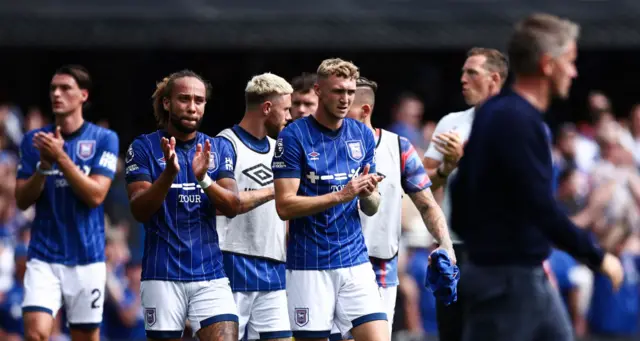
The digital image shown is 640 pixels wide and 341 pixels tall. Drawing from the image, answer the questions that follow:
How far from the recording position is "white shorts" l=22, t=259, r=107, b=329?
10.1m

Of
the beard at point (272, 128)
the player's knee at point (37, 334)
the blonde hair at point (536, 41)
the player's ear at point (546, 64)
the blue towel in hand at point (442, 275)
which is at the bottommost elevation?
the player's knee at point (37, 334)

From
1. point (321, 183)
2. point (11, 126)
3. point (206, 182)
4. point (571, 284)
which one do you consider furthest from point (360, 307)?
point (11, 126)

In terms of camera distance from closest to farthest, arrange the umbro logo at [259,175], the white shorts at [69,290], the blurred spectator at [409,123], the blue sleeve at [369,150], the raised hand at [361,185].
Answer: the raised hand at [361,185] < the blue sleeve at [369,150] < the umbro logo at [259,175] < the white shorts at [69,290] < the blurred spectator at [409,123]

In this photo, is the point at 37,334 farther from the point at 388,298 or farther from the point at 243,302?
the point at 388,298

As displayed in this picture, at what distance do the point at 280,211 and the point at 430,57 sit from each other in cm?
1279

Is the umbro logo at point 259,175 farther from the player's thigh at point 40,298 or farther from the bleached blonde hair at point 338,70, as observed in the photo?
the player's thigh at point 40,298

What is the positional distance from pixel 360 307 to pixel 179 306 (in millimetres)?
1134

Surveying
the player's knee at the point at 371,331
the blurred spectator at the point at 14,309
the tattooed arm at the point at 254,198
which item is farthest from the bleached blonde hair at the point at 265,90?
the blurred spectator at the point at 14,309

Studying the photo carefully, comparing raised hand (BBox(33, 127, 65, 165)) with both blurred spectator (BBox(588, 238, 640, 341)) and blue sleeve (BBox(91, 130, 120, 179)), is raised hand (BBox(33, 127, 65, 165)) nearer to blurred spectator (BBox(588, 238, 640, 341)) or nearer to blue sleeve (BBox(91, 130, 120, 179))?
blue sleeve (BBox(91, 130, 120, 179))

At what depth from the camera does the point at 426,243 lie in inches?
624

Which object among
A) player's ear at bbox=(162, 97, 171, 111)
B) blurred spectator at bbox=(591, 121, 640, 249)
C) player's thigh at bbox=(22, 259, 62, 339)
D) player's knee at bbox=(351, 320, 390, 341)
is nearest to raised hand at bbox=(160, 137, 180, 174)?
player's ear at bbox=(162, 97, 171, 111)

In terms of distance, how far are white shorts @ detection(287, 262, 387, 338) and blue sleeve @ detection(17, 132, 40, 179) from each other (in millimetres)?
2579

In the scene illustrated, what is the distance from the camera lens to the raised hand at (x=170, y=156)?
8.33m

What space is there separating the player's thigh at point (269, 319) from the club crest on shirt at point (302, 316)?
85cm
